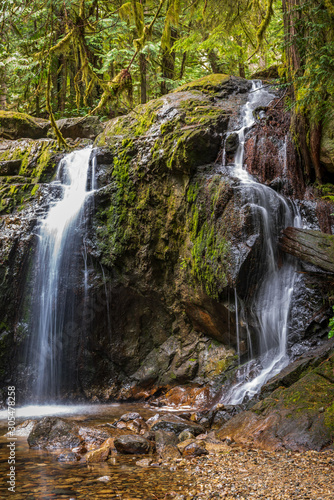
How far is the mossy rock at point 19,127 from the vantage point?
44.6 ft

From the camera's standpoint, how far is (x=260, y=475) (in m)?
3.58

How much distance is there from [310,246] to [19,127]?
1108cm

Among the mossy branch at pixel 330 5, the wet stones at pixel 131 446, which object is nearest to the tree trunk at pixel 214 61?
the mossy branch at pixel 330 5

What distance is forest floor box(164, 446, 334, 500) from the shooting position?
319 cm

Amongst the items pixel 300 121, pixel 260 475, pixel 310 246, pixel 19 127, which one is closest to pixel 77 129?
pixel 19 127

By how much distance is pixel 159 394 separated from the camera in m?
8.48

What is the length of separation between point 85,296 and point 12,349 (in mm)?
2025

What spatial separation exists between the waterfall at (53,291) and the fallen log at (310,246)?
186 inches

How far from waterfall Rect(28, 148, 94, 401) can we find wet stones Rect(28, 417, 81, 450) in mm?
3586

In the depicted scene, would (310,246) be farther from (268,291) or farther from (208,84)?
(208,84)

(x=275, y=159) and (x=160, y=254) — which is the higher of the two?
(x=275, y=159)

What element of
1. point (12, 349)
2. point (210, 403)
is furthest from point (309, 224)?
point (12, 349)

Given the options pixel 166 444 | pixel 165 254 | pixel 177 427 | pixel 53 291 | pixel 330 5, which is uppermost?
pixel 330 5

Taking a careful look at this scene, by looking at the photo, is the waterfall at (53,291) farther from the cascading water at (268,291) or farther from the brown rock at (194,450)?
the brown rock at (194,450)
